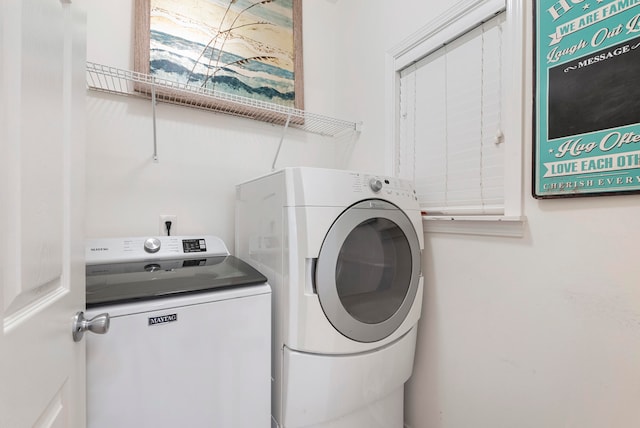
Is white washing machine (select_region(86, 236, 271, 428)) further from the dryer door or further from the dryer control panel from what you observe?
the dryer control panel

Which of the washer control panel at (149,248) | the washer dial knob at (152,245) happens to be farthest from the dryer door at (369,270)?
the washer dial knob at (152,245)

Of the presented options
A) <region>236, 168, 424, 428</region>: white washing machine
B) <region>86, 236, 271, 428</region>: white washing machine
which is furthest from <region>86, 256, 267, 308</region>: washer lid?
<region>236, 168, 424, 428</region>: white washing machine

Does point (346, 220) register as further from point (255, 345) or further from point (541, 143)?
point (541, 143)

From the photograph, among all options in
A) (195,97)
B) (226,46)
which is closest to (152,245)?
(195,97)

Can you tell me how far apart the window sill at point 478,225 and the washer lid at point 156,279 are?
33.0 inches

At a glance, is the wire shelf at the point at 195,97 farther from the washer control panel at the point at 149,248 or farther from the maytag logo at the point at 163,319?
the maytag logo at the point at 163,319

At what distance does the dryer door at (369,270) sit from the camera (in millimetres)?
1028

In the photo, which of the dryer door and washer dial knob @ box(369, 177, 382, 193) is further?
washer dial knob @ box(369, 177, 382, 193)

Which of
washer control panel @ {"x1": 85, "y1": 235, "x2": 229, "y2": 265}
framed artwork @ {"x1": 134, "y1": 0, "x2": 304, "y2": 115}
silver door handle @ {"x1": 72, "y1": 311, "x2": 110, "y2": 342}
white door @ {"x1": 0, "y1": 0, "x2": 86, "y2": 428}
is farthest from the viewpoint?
framed artwork @ {"x1": 134, "y1": 0, "x2": 304, "y2": 115}

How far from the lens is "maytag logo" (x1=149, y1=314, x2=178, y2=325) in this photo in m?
0.87

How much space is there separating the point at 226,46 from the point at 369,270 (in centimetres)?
153

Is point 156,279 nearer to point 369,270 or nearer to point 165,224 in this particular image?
point 165,224

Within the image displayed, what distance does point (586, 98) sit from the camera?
0.86 meters

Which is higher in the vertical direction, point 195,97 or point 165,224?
point 195,97
